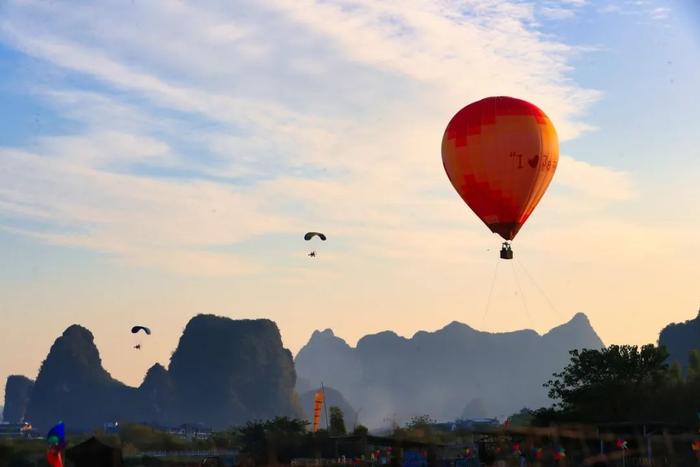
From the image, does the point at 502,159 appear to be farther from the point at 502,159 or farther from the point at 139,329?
the point at 139,329

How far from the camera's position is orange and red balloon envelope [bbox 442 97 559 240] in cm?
4294

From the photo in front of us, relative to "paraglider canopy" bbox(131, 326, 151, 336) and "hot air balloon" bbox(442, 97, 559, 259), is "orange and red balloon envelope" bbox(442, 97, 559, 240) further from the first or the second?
"paraglider canopy" bbox(131, 326, 151, 336)

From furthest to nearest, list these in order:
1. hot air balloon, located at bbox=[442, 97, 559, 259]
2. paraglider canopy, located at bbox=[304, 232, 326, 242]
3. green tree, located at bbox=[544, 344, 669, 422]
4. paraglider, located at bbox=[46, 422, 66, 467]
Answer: green tree, located at bbox=[544, 344, 669, 422]
paraglider canopy, located at bbox=[304, 232, 326, 242]
hot air balloon, located at bbox=[442, 97, 559, 259]
paraglider, located at bbox=[46, 422, 66, 467]

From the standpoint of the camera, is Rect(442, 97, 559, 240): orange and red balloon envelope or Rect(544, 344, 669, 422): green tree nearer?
Rect(442, 97, 559, 240): orange and red balloon envelope

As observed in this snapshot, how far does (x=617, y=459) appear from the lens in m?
44.6

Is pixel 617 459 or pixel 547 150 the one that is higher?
pixel 547 150

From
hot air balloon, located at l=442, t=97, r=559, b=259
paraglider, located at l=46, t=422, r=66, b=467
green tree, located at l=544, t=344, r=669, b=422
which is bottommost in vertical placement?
paraglider, located at l=46, t=422, r=66, b=467

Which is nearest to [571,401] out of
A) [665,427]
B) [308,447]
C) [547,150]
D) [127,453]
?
[308,447]

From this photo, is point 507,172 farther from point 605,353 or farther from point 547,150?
point 605,353

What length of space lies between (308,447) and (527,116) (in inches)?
1217

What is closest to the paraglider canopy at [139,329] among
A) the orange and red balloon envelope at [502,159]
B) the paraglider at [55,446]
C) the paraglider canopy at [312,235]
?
the paraglider canopy at [312,235]

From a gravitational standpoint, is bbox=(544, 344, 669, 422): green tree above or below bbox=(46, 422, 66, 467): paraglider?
above

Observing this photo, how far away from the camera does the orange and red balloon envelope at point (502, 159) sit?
42938mm

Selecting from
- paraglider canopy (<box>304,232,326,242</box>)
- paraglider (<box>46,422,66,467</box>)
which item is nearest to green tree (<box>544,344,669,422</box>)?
paraglider canopy (<box>304,232,326,242</box>)
